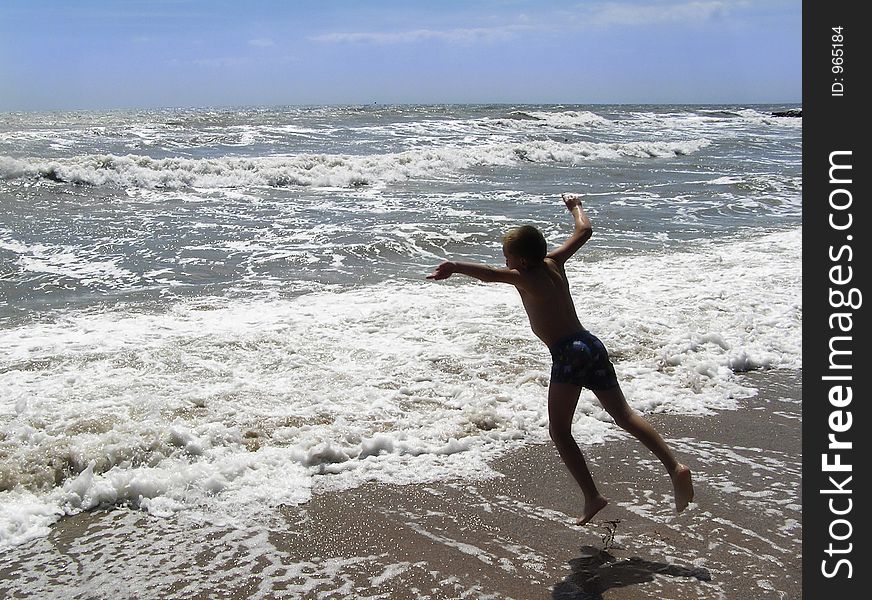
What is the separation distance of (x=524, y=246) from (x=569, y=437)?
90cm

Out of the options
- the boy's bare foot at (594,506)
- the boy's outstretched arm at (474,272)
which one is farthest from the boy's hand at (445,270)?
the boy's bare foot at (594,506)

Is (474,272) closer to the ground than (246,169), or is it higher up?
closer to the ground

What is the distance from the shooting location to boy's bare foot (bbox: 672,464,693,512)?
3.41 meters

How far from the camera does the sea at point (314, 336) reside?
170 inches

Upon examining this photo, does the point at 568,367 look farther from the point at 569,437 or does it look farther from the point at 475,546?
the point at 475,546

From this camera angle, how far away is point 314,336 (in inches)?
266

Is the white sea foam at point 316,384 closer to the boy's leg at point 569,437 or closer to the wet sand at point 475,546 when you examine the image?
the wet sand at point 475,546

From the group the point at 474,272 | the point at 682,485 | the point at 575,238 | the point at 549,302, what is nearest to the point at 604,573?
the point at 682,485

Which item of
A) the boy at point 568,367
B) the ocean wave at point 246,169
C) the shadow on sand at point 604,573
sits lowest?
the shadow on sand at point 604,573

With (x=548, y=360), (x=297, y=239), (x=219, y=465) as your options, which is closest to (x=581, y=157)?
(x=297, y=239)

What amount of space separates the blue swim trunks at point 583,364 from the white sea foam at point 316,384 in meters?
1.15

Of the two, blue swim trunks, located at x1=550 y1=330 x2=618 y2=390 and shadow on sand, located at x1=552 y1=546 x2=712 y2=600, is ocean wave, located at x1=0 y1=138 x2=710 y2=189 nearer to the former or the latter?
blue swim trunks, located at x1=550 y1=330 x2=618 y2=390

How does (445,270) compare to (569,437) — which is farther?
(569,437)

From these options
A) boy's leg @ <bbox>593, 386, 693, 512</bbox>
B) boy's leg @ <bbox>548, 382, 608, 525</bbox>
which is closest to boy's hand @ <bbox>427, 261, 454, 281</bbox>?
boy's leg @ <bbox>548, 382, 608, 525</bbox>
